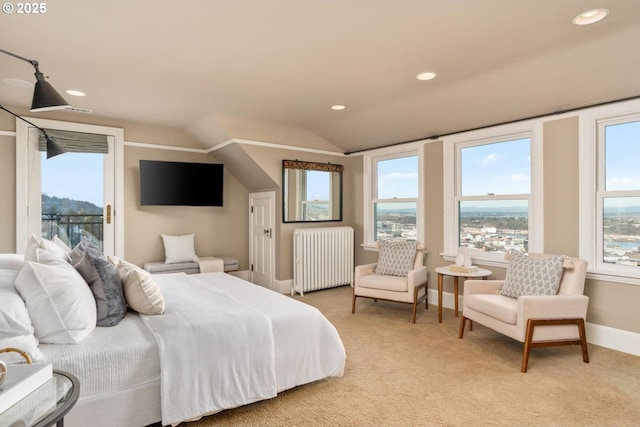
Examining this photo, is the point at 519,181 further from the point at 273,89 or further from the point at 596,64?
the point at 273,89

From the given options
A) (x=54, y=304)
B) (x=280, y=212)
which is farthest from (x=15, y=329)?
(x=280, y=212)

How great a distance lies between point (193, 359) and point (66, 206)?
3720 millimetres

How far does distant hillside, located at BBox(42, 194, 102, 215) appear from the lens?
171 inches

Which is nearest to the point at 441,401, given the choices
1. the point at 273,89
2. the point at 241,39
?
the point at 241,39

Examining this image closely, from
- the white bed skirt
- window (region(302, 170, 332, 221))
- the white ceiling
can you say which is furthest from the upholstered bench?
the white bed skirt

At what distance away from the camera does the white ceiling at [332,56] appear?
2.15 metres

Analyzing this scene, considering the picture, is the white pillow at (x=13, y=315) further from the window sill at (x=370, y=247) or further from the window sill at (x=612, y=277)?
the window sill at (x=370, y=247)

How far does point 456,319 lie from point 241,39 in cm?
347

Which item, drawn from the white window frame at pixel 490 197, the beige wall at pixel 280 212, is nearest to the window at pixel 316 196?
the beige wall at pixel 280 212

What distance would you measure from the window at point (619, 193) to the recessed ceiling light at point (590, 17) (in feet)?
4.43

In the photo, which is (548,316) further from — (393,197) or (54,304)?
(54,304)

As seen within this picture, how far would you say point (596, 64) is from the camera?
2.75 m

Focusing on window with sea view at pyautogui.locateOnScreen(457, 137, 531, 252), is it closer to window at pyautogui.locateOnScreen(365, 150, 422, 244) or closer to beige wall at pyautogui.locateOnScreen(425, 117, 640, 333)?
beige wall at pyautogui.locateOnScreen(425, 117, 640, 333)

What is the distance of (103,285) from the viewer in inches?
83.9
